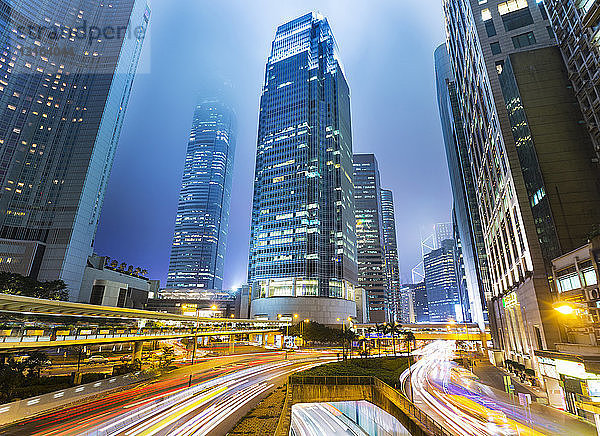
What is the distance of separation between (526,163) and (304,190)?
97.3 m

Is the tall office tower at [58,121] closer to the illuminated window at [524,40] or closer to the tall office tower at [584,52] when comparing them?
the illuminated window at [524,40]

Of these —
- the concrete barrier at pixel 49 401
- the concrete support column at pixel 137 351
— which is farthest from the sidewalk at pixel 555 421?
the concrete support column at pixel 137 351

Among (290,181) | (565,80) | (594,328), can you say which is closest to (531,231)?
(594,328)

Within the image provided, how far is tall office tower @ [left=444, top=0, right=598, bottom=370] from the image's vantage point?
3809 centimetres

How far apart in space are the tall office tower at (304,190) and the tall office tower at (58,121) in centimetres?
6367

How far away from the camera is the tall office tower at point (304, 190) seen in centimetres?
12481

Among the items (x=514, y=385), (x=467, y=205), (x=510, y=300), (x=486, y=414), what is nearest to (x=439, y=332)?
(x=467, y=205)

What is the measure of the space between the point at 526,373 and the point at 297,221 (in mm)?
98541

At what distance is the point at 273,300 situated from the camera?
396ft

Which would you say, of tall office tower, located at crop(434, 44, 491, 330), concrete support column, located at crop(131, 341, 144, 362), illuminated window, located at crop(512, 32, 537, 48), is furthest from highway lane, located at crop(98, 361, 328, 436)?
tall office tower, located at crop(434, 44, 491, 330)

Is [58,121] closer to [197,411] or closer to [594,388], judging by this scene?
[197,411]

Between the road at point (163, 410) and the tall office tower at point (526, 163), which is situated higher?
the tall office tower at point (526, 163)

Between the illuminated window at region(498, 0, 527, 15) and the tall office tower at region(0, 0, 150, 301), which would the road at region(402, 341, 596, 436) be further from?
the tall office tower at region(0, 0, 150, 301)

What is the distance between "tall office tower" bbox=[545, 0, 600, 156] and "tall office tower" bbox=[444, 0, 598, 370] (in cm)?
145
